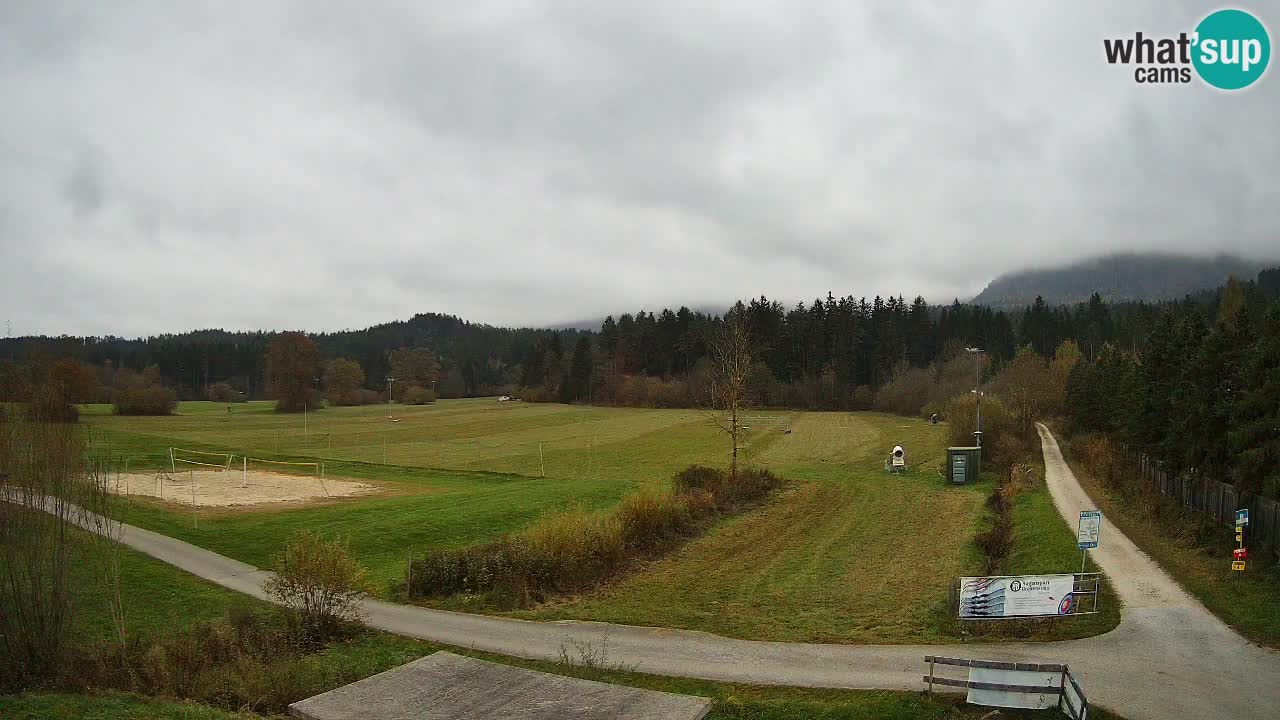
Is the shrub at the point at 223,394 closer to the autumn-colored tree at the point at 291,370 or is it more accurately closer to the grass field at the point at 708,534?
the autumn-colored tree at the point at 291,370

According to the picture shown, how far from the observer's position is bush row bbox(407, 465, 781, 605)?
2272 cm

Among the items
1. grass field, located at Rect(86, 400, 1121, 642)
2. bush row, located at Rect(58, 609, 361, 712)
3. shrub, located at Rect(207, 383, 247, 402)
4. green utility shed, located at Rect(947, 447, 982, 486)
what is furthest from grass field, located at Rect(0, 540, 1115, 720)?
shrub, located at Rect(207, 383, 247, 402)

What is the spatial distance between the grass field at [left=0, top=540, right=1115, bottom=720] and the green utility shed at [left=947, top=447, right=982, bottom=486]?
36.6 meters

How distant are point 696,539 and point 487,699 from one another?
19.6m

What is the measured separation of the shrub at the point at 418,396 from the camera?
149125 mm

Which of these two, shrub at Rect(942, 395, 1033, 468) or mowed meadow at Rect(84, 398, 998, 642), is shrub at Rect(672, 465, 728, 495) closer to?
mowed meadow at Rect(84, 398, 998, 642)

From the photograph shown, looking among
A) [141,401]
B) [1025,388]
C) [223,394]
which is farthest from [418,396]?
[1025,388]

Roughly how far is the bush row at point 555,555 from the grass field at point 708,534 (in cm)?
95

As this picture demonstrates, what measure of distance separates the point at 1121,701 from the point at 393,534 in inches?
975

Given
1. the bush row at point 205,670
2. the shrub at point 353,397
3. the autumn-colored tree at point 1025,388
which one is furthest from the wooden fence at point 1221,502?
the shrub at point 353,397

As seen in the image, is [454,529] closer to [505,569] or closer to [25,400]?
[505,569]

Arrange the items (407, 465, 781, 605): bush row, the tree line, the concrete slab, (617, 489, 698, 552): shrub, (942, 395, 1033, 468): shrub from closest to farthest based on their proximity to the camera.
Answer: the concrete slab, (407, 465, 781, 605): bush row, (617, 489, 698, 552): shrub, (942, 395, 1033, 468): shrub, the tree line

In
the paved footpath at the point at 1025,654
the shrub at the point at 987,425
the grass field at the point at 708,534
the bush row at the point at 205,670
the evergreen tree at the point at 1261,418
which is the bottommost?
the grass field at the point at 708,534

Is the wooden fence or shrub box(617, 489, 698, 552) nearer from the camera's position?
the wooden fence
